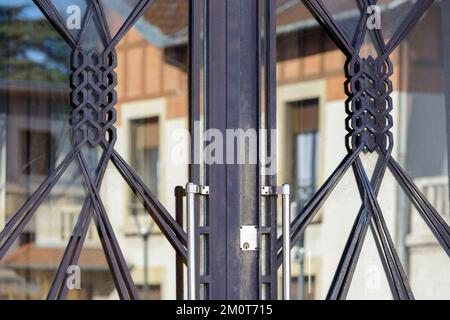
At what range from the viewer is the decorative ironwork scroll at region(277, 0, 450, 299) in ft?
12.4

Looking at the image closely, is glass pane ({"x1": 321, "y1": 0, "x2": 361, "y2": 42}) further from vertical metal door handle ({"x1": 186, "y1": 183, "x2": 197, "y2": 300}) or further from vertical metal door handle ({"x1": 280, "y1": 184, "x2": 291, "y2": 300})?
vertical metal door handle ({"x1": 186, "y1": 183, "x2": 197, "y2": 300})

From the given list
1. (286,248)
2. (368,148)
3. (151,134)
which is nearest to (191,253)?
(286,248)

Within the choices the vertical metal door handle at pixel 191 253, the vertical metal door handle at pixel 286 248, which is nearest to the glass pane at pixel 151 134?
the vertical metal door handle at pixel 191 253

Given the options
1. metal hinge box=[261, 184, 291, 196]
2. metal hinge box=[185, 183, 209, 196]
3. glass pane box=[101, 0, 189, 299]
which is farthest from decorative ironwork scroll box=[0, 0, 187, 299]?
metal hinge box=[261, 184, 291, 196]

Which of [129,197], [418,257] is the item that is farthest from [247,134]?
[418,257]

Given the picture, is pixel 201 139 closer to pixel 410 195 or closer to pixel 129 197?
pixel 129 197

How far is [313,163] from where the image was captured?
3.79 metres

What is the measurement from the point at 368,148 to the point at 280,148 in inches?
15.3

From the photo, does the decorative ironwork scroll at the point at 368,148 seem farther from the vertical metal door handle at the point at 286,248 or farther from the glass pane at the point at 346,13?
the vertical metal door handle at the point at 286,248

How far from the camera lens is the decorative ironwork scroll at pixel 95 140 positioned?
3570 millimetres

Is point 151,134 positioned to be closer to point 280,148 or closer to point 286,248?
point 280,148

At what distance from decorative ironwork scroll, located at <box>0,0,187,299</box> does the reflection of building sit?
0.10ft
